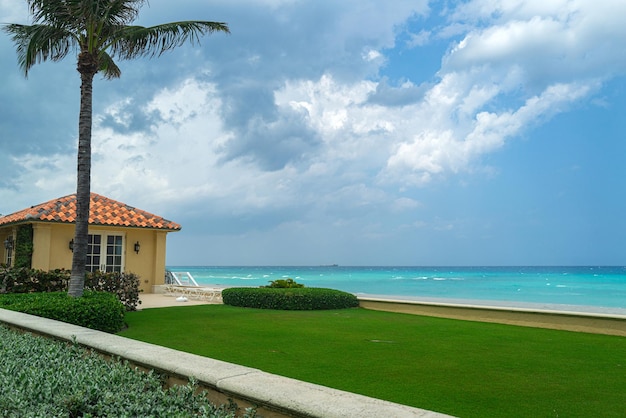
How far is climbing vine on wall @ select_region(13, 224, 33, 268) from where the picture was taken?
16219 millimetres

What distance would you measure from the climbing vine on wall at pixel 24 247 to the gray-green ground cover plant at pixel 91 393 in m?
13.4

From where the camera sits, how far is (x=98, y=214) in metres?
17.8

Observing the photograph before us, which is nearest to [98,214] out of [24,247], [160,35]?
[24,247]

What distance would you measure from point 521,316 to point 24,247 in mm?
15111

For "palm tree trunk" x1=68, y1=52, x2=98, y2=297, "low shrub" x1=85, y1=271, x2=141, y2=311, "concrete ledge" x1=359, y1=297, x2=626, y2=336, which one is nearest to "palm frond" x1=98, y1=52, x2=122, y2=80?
"palm tree trunk" x1=68, y1=52, x2=98, y2=297

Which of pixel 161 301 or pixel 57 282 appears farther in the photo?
pixel 161 301

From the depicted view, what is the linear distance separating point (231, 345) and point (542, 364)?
15.8 feet

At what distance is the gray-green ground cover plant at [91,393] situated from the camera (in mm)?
3215

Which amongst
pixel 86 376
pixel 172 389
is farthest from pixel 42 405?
pixel 172 389

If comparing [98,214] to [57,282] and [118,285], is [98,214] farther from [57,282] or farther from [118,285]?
[118,285]

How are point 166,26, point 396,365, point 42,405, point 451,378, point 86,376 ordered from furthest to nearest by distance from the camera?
point 166,26 → point 396,365 → point 451,378 → point 86,376 → point 42,405

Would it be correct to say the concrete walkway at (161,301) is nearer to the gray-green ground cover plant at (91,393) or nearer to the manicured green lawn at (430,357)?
the manicured green lawn at (430,357)

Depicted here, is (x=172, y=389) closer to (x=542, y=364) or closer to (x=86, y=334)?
(x=86, y=334)

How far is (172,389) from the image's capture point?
3.48m
